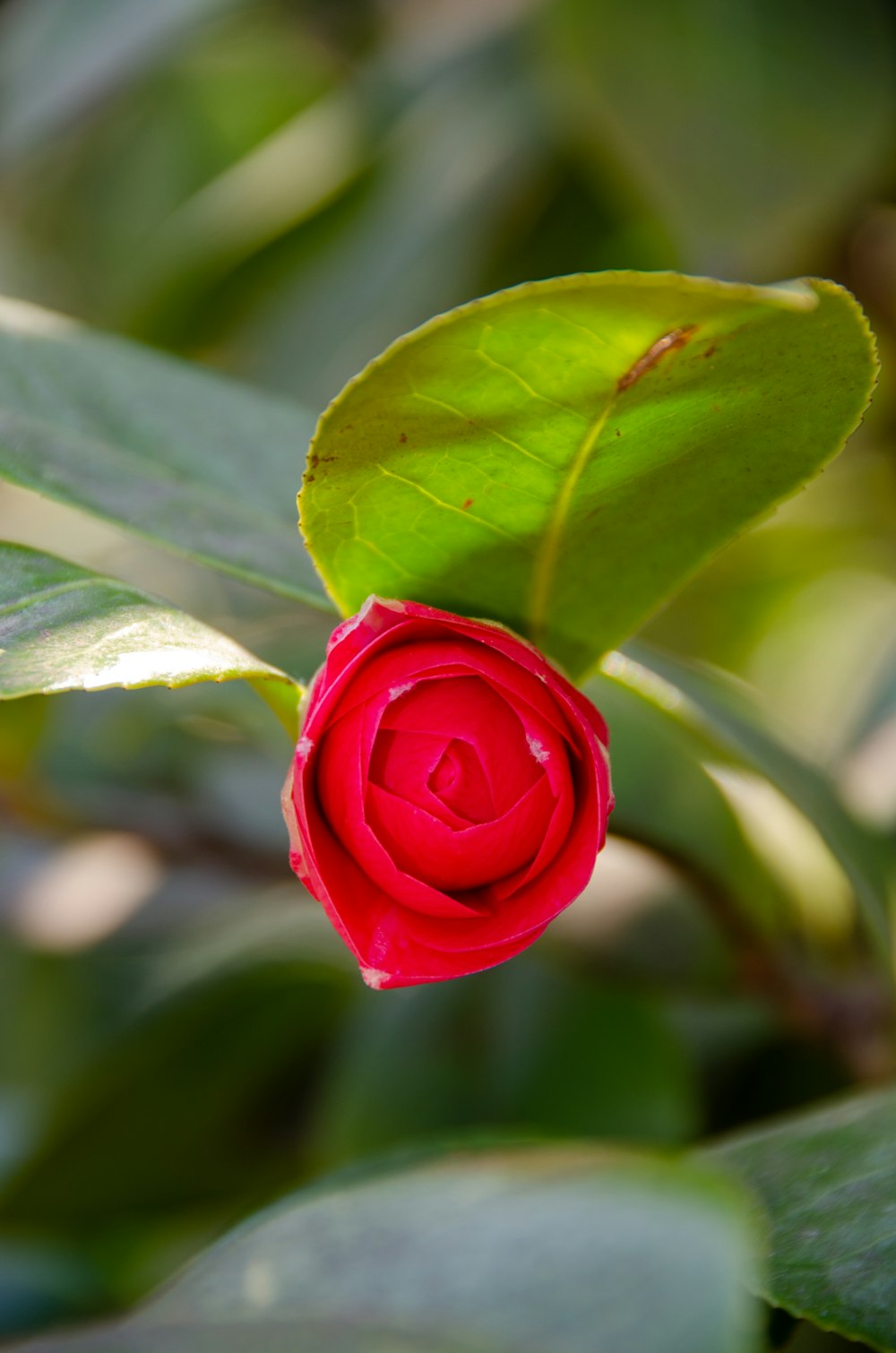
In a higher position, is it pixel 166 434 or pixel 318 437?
pixel 318 437

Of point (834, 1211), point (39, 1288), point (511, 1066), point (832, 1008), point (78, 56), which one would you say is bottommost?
point (39, 1288)

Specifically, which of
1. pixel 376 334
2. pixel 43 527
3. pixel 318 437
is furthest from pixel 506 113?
pixel 318 437

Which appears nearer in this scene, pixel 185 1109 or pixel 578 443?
pixel 578 443

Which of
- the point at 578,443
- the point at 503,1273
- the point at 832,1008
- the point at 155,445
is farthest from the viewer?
the point at 832,1008

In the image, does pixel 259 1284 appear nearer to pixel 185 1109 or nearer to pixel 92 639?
pixel 92 639

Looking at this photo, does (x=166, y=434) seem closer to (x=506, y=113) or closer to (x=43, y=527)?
(x=506, y=113)

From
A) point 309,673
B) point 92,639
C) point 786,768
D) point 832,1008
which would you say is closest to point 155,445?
point 309,673

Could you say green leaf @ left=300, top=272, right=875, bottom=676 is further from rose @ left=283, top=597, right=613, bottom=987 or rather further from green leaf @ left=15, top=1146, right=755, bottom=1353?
green leaf @ left=15, top=1146, right=755, bottom=1353
